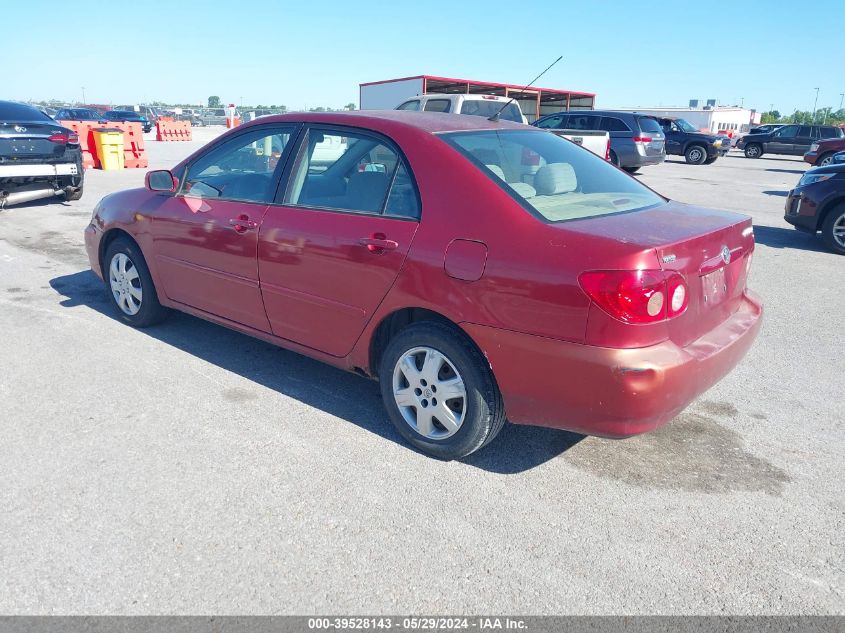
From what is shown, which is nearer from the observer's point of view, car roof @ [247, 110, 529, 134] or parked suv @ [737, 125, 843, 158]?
car roof @ [247, 110, 529, 134]

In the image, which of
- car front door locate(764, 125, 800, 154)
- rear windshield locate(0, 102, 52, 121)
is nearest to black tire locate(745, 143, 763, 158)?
car front door locate(764, 125, 800, 154)

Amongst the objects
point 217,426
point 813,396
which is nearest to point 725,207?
point 813,396

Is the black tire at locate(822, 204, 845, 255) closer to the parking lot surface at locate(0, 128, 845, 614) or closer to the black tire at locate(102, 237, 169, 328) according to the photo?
the parking lot surface at locate(0, 128, 845, 614)

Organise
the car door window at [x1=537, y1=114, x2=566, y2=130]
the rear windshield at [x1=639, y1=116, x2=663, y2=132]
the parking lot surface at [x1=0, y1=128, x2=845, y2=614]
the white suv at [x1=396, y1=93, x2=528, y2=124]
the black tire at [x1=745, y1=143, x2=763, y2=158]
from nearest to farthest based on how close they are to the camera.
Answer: the parking lot surface at [x1=0, y1=128, x2=845, y2=614] < the white suv at [x1=396, y1=93, x2=528, y2=124] < the rear windshield at [x1=639, y1=116, x2=663, y2=132] < the car door window at [x1=537, y1=114, x2=566, y2=130] < the black tire at [x1=745, y1=143, x2=763, y2=158]

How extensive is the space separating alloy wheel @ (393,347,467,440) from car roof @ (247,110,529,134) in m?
1.18

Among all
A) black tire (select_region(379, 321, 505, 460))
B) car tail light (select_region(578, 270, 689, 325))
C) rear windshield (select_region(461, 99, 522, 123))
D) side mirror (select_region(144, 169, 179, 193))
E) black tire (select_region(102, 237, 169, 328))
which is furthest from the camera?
rear windshield (select_region(461, 99, 522, 123))

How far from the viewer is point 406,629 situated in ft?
7.50

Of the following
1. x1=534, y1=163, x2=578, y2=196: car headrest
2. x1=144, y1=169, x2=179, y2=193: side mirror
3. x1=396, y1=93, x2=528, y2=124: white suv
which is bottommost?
x1=144, y1=169, x2=179, y2=193: side mirror

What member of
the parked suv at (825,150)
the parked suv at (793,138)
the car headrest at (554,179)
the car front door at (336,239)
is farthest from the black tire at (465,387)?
the parked suv at (793,138)

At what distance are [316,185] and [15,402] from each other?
2.15 meters

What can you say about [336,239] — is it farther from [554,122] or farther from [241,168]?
[554,122]

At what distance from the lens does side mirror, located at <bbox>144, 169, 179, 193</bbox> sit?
4559 mm

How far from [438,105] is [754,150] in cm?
2325

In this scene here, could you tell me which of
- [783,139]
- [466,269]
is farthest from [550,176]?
[783,139]
